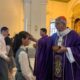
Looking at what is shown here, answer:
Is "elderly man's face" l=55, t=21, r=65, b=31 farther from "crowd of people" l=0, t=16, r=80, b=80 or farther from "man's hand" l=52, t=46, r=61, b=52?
"man's hand" l=52, t=46, r=61, b=52

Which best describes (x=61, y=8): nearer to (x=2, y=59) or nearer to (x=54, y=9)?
(x=54, y=9)

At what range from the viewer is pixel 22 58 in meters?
4.46

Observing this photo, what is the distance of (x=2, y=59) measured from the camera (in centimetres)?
549

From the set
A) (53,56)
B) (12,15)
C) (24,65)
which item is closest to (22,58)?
(24,65)

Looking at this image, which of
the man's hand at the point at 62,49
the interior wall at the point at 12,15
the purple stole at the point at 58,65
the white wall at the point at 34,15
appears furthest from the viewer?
the white wall at the point at 34,15

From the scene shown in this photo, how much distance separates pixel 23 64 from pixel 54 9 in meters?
15.6

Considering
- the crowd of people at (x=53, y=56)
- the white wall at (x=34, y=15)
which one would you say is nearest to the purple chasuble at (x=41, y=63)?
the crowd of people at (x=53, y=56)

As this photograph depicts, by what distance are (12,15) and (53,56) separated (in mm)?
6860

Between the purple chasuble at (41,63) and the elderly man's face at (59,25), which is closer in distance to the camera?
the elderly man's face at (59,25)

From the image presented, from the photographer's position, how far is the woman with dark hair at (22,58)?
4.45 metres

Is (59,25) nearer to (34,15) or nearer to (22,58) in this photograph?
(22,58)

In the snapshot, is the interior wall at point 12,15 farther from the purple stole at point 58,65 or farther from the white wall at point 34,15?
the purple stole at point 58,65

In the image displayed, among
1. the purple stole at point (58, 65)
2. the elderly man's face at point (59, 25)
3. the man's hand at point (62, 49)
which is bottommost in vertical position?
the purple stole at point (58, 65)

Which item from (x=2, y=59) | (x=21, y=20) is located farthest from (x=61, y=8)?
(x=2, y=59)
